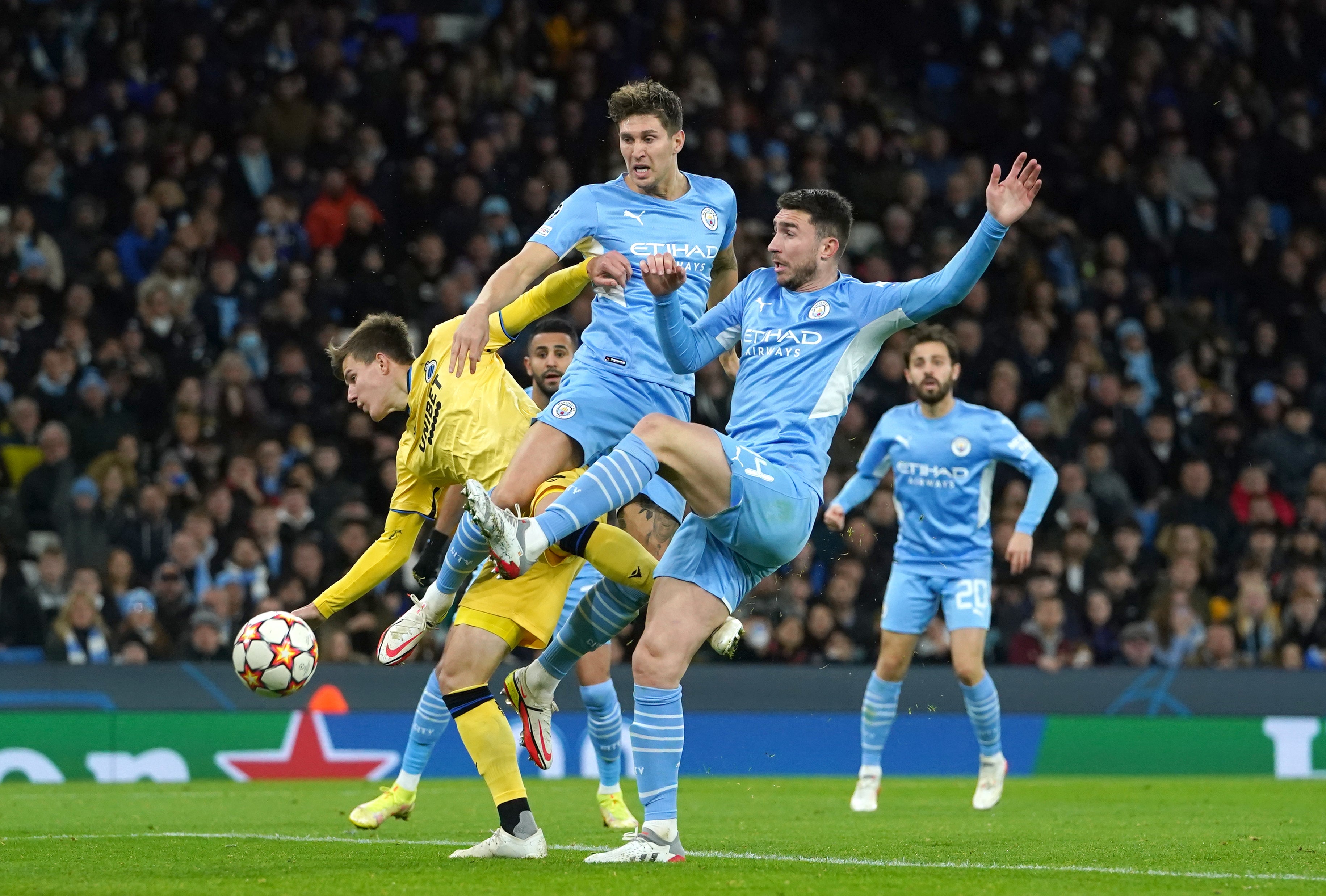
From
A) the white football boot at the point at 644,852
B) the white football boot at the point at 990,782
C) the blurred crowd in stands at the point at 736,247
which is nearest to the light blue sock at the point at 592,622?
the white football boot at the point at 644,852

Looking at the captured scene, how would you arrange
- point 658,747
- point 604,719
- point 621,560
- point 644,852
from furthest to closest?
point 604,719, point 621,560, point 658,747, point 644,852

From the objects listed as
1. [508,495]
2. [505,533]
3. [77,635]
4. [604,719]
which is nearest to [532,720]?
[508,495]

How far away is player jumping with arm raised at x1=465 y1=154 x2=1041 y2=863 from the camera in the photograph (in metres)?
6.01

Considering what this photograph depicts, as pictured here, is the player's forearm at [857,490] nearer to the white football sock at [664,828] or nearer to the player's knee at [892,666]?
the player's knee at [892,666]

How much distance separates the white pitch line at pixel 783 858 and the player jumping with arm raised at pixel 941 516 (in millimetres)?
3677

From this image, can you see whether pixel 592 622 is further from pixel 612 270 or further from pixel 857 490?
pixel 857 490

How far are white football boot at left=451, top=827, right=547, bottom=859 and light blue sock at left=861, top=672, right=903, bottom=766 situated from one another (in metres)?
4.20

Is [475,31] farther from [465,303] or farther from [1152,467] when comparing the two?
[1152,467]

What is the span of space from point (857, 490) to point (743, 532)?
4.68 metres

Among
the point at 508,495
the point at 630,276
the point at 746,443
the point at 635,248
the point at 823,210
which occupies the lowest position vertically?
the point at 508,495

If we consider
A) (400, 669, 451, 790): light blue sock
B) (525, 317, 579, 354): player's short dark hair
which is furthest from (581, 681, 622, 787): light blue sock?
(525, 317, 579, 354): player's short dark hair

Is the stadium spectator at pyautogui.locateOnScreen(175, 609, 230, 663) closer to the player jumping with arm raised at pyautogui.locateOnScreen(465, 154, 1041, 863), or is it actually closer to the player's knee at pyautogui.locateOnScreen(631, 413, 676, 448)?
the player jumping with arm raised at pyautogui.locateOnScreen(465, 154, 1041, 863)

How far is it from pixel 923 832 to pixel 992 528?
7.56 metres

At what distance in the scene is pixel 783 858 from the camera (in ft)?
21.6
